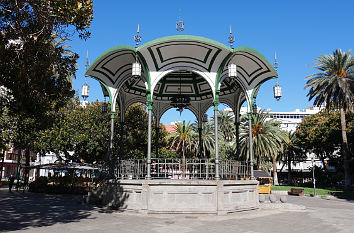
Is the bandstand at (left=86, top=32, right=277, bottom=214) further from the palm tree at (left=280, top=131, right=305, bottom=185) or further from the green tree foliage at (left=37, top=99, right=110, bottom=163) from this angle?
the palm tree at (left=280, top=131, right=305, bottom=185)

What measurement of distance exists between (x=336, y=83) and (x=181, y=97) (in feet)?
79.7

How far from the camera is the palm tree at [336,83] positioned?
32.9m

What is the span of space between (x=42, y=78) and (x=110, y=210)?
668 cm

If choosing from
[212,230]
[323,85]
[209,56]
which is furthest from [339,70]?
[212,230]

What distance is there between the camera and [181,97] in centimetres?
A: 1727

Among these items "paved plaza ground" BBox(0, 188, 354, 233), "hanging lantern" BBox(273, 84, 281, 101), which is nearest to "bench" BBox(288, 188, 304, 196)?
"hanging lantern" BBox(273, 84, 281, 101)

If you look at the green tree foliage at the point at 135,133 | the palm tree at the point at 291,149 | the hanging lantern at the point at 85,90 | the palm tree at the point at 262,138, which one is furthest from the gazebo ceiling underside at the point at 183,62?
the palm tree at the point at 291,149

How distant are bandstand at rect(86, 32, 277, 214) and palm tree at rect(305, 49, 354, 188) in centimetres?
2126

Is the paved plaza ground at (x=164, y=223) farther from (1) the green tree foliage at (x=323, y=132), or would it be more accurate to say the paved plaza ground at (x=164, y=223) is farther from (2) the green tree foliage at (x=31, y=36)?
(1) the green tree foliage at (x=323, y=132)

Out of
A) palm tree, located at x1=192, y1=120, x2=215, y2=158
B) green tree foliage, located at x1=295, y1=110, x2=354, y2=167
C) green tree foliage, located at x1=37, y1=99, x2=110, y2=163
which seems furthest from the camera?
green tree foliage, located at x1=295, y1=110, x2=354, y2=167

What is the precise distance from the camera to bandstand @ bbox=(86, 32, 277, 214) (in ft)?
38.7

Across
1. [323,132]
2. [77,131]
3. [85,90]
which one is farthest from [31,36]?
[323,132]

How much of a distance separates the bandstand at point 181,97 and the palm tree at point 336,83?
21259mm

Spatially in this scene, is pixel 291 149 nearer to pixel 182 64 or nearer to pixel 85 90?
pixel 182 64
